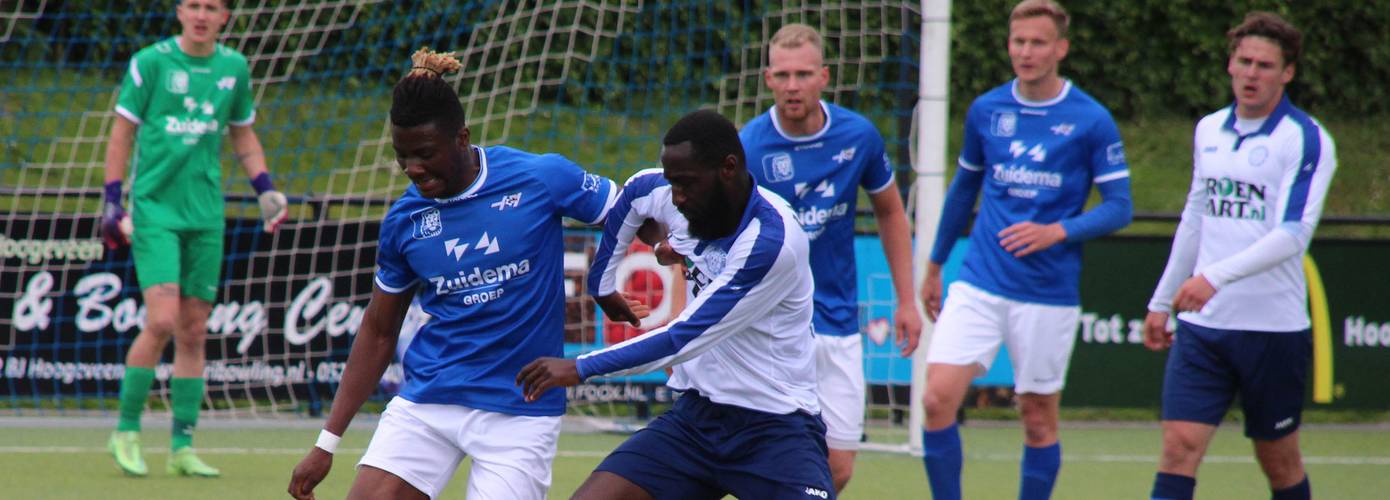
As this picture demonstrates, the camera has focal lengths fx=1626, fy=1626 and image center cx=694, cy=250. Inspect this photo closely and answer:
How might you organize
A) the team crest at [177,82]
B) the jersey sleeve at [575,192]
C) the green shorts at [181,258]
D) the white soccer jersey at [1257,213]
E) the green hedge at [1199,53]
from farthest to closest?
1. the green hedge at [1199,53]
2. the team crest at [177,82]
3. the green shorts at [181,258]
4. the white soccer jersey at [1257,213]
5. the jersey sleeve at [575,192]

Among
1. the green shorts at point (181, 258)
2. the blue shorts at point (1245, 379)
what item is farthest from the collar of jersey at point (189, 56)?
the blue shorts at point (1245, 379)

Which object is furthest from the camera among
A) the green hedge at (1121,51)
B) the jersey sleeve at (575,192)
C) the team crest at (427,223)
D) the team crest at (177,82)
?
the green hedge at (1121,51)

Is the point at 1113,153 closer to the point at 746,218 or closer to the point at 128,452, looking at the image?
the point at 746,218

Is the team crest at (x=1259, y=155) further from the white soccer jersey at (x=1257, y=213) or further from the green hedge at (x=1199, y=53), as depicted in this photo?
the green hedge at (x=1199, y=53)

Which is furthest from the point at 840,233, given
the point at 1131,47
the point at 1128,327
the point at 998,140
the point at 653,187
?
the point at 1131,47

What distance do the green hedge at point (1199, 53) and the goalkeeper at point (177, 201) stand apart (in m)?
11.3

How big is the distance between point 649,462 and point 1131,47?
13912 mm

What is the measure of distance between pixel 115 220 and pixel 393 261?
10.4 ft

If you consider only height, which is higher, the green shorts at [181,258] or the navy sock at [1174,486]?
the green shorts at [181,258]

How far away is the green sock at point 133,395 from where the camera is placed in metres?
7.06

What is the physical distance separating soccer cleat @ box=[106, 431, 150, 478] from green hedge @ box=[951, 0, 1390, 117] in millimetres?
11843

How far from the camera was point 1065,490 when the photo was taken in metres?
7.57

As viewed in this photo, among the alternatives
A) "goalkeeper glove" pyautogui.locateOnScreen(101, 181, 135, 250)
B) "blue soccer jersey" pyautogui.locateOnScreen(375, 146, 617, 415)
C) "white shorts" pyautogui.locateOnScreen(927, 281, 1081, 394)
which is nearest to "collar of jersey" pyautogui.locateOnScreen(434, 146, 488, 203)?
"blue soccer jersey" pyautogui.locateOnScreen(375, 146, 617, 415)

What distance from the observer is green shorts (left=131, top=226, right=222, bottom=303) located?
23.1 ft
